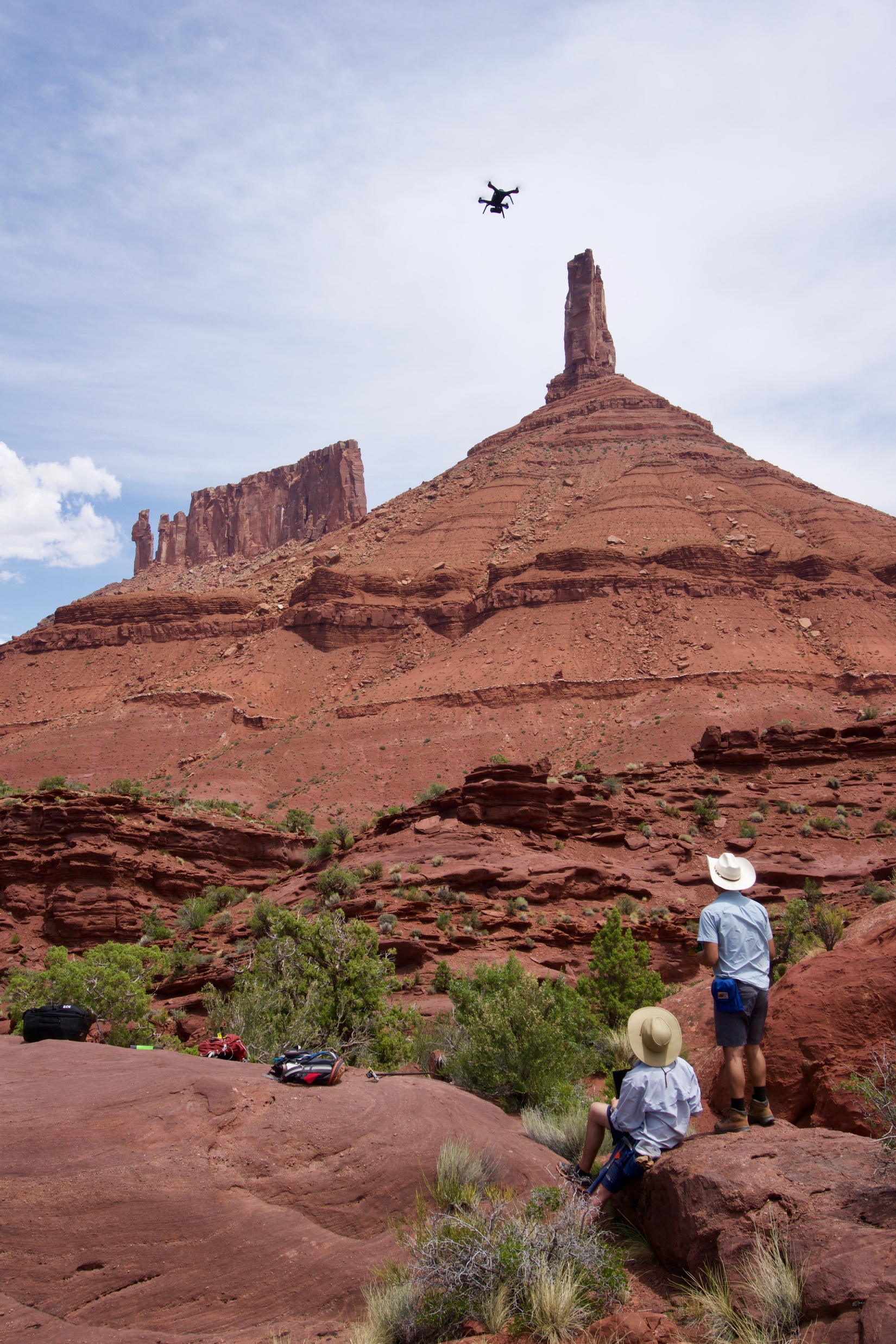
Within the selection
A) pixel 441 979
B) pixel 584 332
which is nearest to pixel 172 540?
pixel 584 332

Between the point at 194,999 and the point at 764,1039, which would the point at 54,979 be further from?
the point at 764,1039

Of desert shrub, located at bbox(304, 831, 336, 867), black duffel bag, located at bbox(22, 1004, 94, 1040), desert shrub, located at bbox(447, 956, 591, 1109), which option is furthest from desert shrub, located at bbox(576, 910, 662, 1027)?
desert shrub, located at bbox(304, 831, 336, 867)

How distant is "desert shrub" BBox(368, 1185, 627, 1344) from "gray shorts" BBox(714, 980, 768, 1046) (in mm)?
1696

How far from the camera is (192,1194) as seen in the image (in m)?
5.10

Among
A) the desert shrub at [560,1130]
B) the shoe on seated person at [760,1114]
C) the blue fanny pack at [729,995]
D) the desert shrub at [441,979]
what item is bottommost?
the desert shrub at [441,979]

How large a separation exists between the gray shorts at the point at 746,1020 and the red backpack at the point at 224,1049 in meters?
5.31

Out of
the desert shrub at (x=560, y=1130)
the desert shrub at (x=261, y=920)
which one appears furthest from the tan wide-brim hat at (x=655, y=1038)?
the desert shrub at (x=261, y=920)

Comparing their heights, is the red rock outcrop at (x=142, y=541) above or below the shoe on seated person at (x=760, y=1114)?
above

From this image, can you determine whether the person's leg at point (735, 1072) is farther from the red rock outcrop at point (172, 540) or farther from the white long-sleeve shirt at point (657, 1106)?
the red rock outcrop at point (172, 540)

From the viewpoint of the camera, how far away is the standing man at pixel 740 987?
20.5 ft

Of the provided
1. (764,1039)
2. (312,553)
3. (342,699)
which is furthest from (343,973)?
(312,553)

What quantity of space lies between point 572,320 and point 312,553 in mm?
47531

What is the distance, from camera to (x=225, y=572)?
422 ft

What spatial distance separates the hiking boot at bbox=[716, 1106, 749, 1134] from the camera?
5992mm
